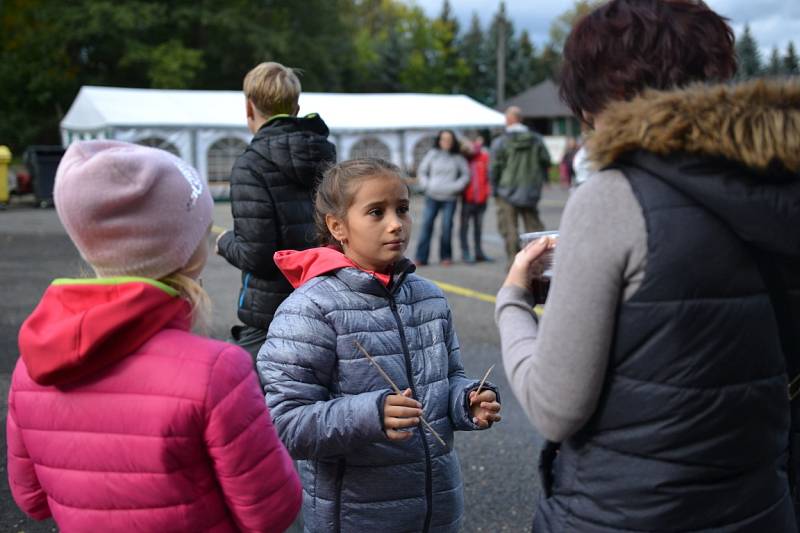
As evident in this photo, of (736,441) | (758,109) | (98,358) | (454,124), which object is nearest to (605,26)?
(758,109)

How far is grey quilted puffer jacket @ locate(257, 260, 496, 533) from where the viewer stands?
2205mm

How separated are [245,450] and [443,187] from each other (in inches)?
378

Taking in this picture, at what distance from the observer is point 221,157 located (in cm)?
2312

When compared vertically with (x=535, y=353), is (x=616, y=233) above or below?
above

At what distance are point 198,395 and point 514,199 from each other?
27.8 feet

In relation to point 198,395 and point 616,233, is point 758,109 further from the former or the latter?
point 198,395

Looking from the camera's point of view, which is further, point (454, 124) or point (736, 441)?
point (454, 124)

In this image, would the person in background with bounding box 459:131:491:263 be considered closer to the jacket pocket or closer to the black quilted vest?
the jacket pocket

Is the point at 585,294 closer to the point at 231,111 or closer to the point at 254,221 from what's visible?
the point at 254,221

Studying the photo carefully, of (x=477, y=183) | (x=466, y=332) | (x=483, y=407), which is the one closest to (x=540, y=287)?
(x=483, y=407)

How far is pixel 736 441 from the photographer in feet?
4.86

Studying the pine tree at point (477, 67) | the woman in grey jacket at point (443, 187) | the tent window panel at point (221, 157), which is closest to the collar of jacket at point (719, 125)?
the woman in grey jacket at point (443, 187)

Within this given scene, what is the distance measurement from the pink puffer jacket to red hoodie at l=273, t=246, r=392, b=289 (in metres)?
0.73

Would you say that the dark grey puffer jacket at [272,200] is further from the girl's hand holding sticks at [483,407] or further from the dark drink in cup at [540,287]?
the dark drink in cup at [540,287]
